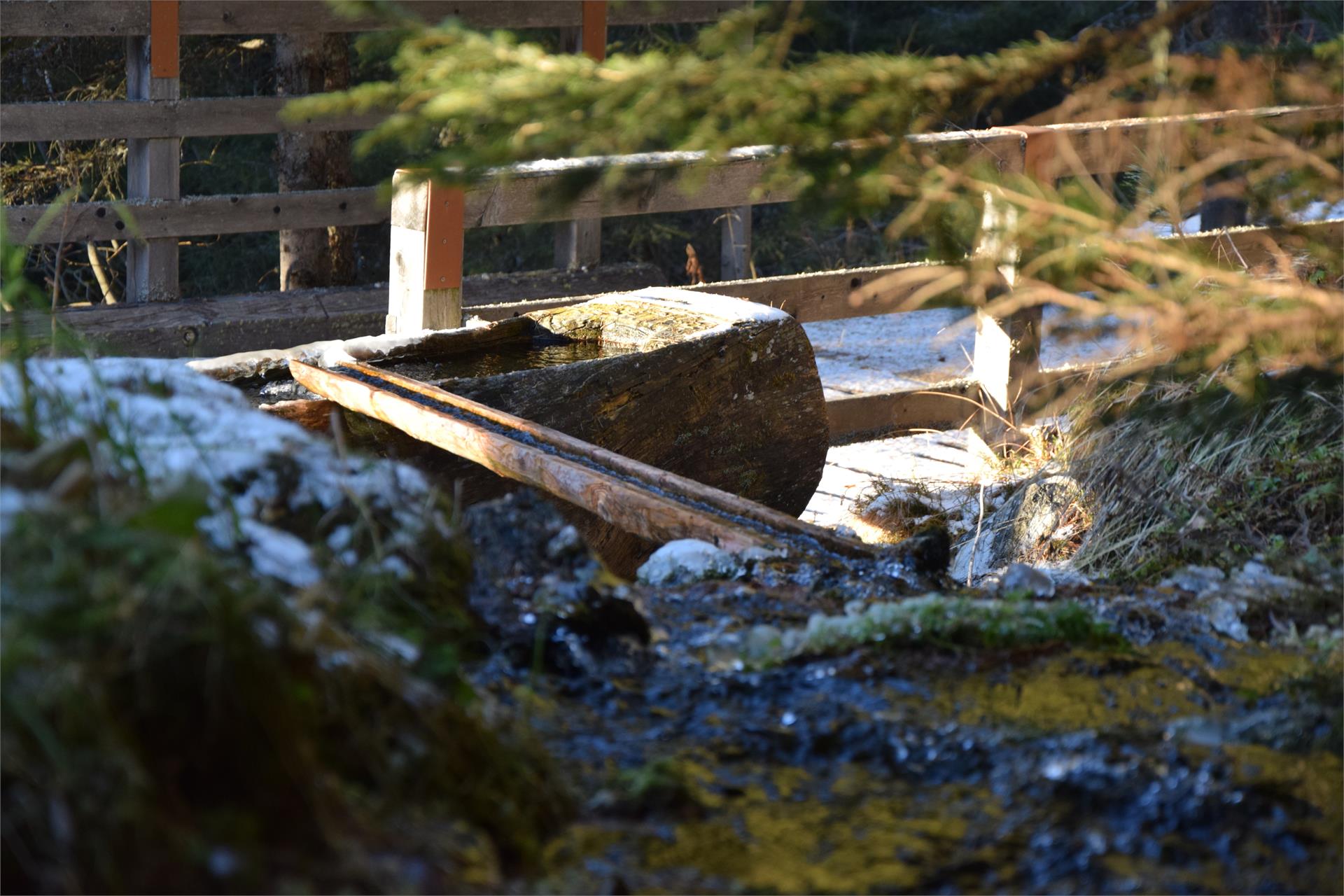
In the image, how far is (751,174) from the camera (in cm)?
559

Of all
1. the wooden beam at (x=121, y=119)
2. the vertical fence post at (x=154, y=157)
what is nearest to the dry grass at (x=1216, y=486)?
the wooden beam at (x=121, y=119)

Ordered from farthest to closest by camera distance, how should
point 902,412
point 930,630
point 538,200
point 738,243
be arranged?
point 738,243 → point 902,412 → point 538,200 → point 930,630

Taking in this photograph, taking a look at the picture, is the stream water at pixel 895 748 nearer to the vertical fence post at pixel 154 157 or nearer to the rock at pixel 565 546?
the rock at pixel 565 546

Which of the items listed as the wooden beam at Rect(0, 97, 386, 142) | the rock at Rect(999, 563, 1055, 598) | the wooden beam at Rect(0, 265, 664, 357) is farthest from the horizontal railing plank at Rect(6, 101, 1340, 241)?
the rock at Rect(999, 563, 1055, 598)

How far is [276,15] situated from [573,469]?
5.29 meters

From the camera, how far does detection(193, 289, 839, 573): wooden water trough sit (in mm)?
3607

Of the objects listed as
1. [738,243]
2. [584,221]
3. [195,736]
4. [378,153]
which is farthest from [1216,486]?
[378,153]

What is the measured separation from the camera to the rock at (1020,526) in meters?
4.48

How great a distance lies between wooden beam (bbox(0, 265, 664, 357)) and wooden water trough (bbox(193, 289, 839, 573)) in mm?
1357

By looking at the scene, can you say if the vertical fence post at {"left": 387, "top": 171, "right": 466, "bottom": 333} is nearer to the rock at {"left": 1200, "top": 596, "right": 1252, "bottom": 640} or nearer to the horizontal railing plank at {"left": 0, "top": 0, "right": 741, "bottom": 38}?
the horizontal railing plank at {"left": 0, "top": 0, "right": 741, "bottom": 38}

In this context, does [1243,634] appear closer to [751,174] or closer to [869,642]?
[869,642]

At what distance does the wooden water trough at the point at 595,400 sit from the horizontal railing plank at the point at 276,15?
5.45 ft

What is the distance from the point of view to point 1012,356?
5.97m

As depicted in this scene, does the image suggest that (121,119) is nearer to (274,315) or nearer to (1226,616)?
(274,315)
